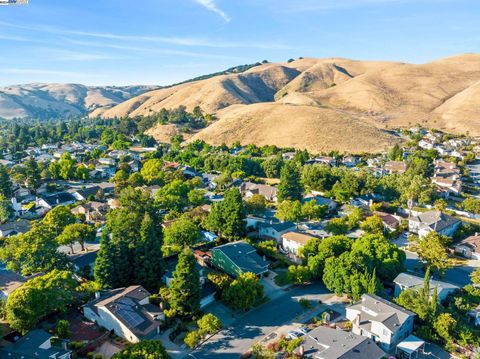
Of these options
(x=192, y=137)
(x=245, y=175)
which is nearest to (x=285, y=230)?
(x=245, y=175)

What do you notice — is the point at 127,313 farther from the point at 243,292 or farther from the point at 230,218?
the point at 230,218

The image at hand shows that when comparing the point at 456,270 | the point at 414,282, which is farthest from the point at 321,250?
the point at 456,270

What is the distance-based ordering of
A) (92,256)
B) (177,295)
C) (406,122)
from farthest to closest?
(406,122)
(92,256)
(177,295)

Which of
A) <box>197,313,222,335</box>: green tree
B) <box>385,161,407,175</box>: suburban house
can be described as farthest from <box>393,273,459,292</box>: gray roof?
<box>385,161,407,175</box>: suburban house

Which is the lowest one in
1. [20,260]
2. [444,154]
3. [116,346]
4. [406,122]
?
[116,346]

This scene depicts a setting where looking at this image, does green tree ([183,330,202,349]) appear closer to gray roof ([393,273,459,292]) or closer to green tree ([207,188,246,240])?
green tree ([207,188,246,240])

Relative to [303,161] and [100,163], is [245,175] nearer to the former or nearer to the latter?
[303,161]
